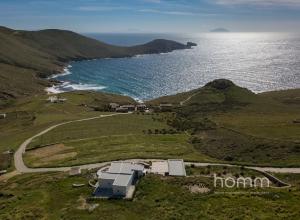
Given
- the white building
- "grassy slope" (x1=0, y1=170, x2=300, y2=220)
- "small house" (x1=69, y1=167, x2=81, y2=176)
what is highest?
the white building

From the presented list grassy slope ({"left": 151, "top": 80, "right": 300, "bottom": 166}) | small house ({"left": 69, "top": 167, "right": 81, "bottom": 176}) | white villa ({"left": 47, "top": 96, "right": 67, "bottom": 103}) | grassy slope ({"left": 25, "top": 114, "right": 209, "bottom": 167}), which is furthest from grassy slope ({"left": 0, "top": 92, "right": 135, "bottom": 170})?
grassy slope ({"left": 151, "top": 80, "right": 300, "bottom": 166})

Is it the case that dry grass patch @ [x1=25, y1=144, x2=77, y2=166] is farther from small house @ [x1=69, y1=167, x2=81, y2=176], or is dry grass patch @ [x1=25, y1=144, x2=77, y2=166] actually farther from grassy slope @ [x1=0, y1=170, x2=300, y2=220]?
grassy slope @ [x1=0, y1=170, x2=300, y2=220]

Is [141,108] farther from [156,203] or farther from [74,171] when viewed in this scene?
[156,203]

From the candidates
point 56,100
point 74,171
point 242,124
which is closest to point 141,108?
point 56,100

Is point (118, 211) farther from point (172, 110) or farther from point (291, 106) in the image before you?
point (291, 106)

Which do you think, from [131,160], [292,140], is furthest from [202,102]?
[131,160]

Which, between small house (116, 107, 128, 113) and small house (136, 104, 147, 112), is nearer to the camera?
small house (116, 107, 128, 113)
